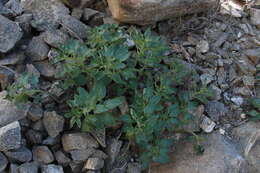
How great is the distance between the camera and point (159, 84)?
2635 mm

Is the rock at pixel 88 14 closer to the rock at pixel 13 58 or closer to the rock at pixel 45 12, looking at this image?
the rock at pixel 45 12

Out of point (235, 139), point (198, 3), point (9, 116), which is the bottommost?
point (235, 139)

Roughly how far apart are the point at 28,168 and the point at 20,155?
0.29 feet

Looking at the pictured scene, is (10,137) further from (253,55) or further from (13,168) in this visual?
(253,55)

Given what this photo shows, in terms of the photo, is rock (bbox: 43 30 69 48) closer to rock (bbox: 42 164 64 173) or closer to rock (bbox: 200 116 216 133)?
rock (bbox: 42 164 64 173)

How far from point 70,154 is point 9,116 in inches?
16.6

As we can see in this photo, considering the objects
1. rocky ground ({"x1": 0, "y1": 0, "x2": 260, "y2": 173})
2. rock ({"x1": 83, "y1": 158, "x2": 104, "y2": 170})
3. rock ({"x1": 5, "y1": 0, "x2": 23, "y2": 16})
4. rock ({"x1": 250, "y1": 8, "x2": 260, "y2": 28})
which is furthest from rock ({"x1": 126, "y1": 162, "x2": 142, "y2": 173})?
rock ({"x1": 250, "y1": 8, "x2": 260, "y2": 28})

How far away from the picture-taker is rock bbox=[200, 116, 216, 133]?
8.60 ft

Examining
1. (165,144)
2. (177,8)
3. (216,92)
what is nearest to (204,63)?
(216,92)

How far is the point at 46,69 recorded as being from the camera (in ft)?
8.61

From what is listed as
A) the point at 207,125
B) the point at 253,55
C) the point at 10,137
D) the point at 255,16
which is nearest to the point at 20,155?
the point at 10,137

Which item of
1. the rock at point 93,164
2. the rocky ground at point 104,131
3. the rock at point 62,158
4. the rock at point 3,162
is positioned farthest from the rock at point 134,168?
the rock at point 3,162

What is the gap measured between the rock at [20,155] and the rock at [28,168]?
3cm

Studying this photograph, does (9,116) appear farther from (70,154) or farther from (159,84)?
(159,84)
